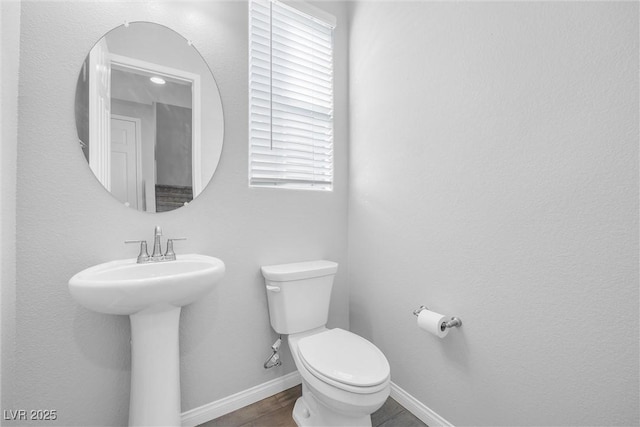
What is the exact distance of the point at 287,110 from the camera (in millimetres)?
1630

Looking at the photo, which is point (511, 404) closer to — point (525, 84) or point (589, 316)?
point (589, 316)

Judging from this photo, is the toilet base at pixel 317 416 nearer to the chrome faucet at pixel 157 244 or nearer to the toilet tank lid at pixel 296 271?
the toilet tank lid at pixel 296 271

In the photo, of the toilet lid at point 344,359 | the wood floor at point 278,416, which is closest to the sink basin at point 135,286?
the toilet lid at point 344,359

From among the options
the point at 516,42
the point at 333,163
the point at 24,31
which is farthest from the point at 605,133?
the point at 24,31

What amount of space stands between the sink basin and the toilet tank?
37 cm

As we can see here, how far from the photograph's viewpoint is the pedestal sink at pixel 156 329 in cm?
94

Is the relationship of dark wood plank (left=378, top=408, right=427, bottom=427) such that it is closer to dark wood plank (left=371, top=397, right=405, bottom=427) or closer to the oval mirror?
dark wood plank (left=371, top=397, right=405, bottom=427)

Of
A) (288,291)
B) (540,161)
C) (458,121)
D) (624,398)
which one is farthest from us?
(288,291)

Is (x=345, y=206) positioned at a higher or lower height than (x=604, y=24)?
lower

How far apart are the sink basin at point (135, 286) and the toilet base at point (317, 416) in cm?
74

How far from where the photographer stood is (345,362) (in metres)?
1.13

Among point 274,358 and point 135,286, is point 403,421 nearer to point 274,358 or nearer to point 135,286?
point 274,358

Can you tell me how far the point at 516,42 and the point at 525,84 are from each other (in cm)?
17

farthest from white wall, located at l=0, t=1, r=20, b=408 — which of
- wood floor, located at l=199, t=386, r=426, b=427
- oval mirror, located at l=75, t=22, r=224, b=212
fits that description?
wood floor, located at l=199, t=386, r=426, b=427
